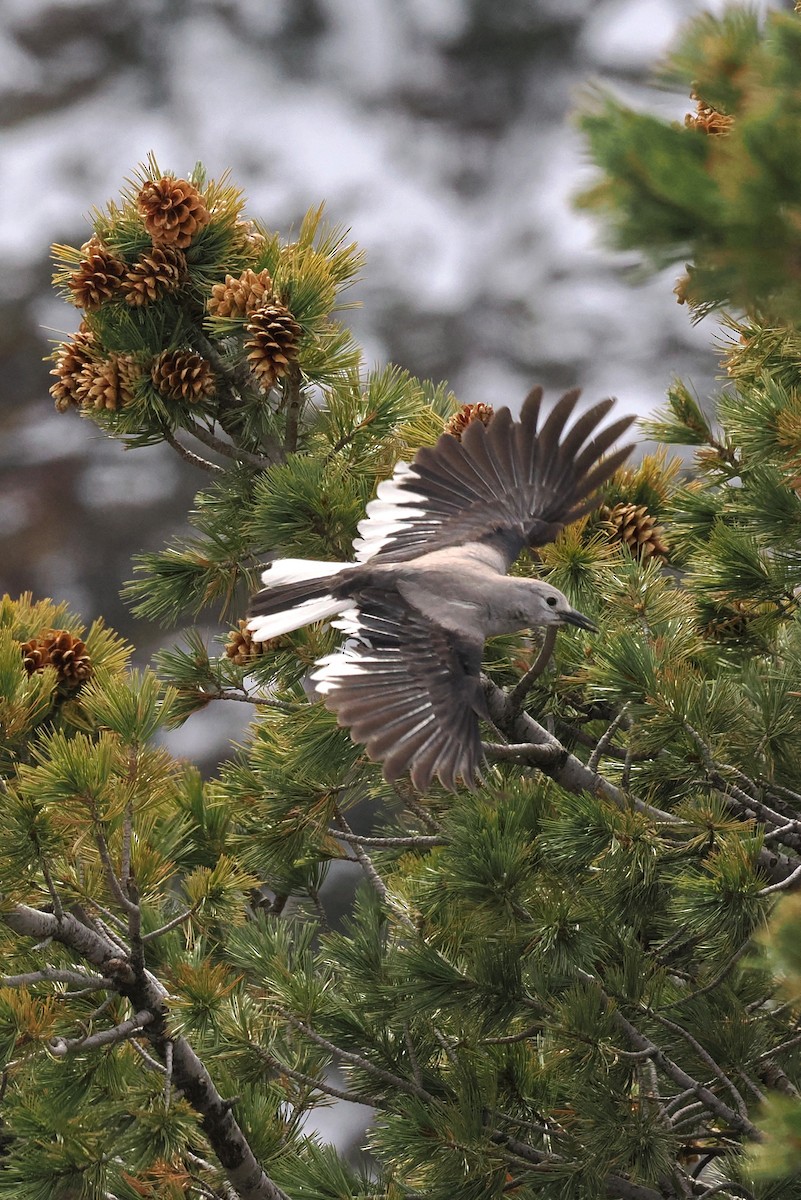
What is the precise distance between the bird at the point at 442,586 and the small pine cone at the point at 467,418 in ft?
0.20

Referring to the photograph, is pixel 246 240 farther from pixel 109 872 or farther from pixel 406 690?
pixel 109 872

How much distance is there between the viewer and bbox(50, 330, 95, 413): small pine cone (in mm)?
1306

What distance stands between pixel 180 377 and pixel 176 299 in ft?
0.32

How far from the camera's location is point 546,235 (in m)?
6.90

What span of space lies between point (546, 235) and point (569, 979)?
20.9 ft

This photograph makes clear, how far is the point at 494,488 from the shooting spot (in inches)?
48.2

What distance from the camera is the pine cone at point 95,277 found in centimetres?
122

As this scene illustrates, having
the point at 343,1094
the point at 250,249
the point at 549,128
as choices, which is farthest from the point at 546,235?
the point at 343,1094

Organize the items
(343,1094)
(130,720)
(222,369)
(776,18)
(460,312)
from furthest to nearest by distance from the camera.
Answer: (460,312)
(222,369)
(343,1094)
(130,720)
(776,18)

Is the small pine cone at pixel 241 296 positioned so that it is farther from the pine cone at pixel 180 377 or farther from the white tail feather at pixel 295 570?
the white tail feather at pixel 295 570

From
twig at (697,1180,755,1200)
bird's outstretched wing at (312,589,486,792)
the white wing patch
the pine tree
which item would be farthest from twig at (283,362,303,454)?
twig at (697,1180,755,1200)

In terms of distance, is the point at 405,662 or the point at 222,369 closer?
the point at 405,662

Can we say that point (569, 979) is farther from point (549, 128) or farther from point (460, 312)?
point (549, 128)

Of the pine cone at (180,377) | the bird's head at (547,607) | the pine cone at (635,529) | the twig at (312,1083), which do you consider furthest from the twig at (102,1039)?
the pine cone at (635,529)
